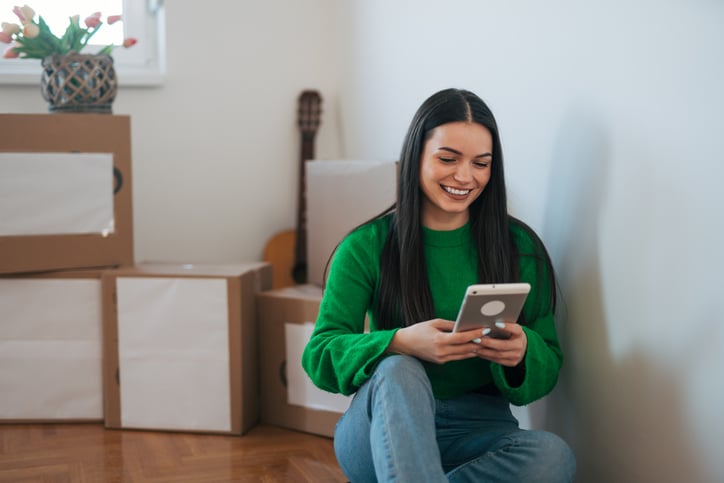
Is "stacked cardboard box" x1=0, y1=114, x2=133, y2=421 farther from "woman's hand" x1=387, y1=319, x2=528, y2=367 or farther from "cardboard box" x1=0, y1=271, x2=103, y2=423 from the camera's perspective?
"woman's hand" x1=387, y1=319, x2=528, y2=367

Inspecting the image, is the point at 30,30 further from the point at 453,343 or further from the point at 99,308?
the point at 453,343

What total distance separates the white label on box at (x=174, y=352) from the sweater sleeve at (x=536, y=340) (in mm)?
936

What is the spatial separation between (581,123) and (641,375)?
47 cm

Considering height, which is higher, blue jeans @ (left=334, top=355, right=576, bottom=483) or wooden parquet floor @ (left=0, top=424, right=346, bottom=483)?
blue jeans @ (left=334, top=355, right=576, bottom=483)

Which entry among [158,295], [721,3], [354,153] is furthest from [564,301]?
[354,153]

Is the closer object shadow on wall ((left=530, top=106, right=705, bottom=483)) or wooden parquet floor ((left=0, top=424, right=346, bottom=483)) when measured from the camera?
shadow on wall ((left=530, top=106, right=705, bottom=483))

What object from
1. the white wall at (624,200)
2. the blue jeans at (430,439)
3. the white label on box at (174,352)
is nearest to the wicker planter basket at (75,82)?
the white label on box at (174,352)

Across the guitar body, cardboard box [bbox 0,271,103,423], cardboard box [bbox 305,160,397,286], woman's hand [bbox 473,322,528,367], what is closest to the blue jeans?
woman's hand [bbox 473,322,528,367]

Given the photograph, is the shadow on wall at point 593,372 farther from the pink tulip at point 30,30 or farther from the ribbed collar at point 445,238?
the pink tulip at point 30,30

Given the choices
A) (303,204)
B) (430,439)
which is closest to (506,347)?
(430,439)

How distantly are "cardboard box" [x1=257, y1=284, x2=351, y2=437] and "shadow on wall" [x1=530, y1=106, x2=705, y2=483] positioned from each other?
2.26ft

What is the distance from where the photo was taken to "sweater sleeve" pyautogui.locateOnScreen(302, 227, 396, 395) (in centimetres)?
137

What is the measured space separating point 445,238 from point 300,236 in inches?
53.0

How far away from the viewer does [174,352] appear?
2.20 metres
